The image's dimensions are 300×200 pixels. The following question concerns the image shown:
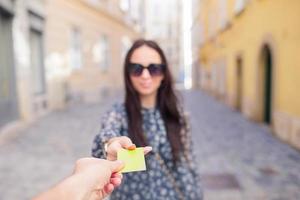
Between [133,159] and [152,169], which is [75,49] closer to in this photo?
[152,169]

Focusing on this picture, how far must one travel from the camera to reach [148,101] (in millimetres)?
2229

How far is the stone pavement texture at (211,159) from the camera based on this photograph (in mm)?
4758

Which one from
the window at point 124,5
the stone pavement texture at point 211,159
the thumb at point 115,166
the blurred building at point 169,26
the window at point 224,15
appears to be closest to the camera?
the thumb at point 115,166

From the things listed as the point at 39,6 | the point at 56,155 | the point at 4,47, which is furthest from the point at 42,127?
the point at 39,6

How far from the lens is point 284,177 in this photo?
5.23 metres

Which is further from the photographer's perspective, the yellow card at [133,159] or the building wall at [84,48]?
the building wall at [84,48]

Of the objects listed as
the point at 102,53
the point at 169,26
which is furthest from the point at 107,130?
the point at 169,26

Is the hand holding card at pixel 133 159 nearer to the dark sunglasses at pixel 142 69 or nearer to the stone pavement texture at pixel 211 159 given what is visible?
the dark sunglasses at pixel 142 69

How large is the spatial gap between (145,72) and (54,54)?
1151 cm

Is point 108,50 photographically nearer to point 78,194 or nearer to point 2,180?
point 2,180

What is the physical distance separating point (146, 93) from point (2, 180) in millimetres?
3880

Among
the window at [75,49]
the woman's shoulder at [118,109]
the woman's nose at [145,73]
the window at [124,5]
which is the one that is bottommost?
the woman's shoulder at [118,109]

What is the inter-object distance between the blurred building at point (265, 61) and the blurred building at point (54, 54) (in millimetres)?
4156

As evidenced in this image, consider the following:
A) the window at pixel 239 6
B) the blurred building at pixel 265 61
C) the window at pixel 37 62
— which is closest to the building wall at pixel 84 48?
the window at pixel 37 62
